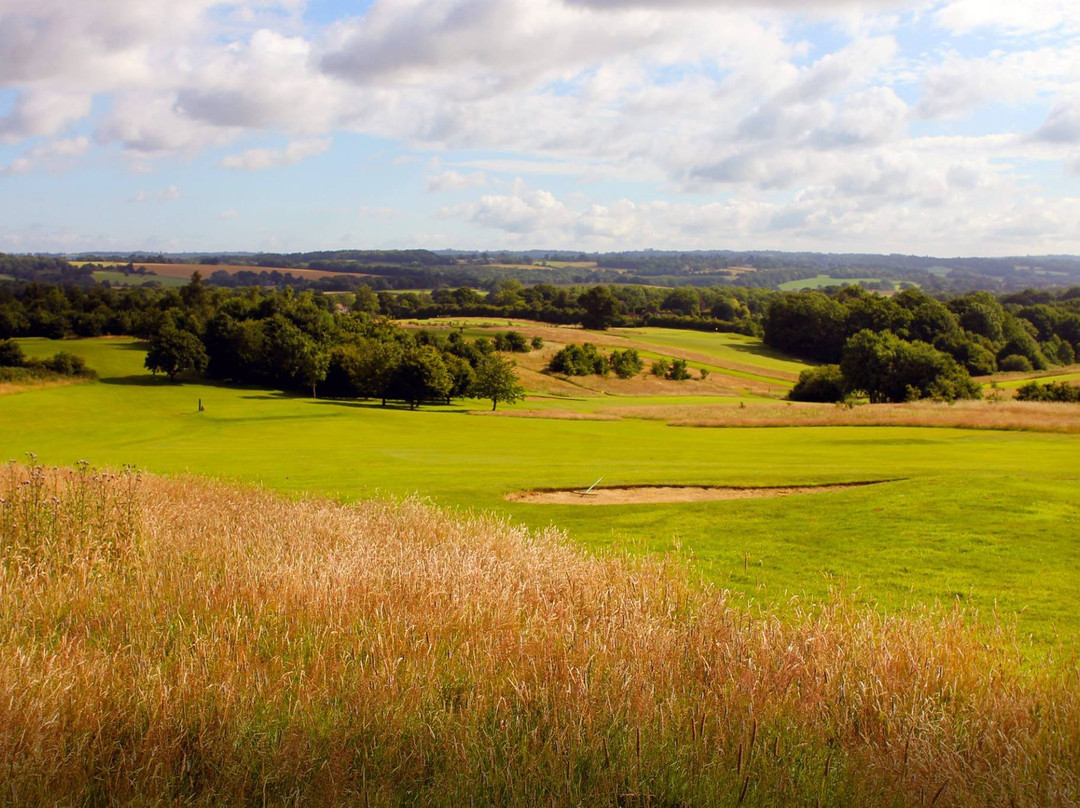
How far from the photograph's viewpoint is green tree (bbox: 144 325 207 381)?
75500 mm

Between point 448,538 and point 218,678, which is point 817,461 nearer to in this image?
point 448,538

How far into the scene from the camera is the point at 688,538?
42.7 ft

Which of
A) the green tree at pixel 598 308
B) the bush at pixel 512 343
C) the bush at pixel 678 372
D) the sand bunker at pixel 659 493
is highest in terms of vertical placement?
the green tree at pixel 598 308

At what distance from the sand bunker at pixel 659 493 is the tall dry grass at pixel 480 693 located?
27.5ft

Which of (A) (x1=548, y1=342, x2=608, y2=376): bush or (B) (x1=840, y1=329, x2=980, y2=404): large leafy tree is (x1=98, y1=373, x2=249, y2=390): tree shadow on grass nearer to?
(A) (x1=548, y1=342, x2=608, y2=376): bush

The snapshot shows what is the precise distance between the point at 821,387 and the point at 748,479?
2752 inches

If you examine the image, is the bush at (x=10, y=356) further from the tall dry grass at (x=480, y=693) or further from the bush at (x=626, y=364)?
the tall dry grass at (x=480, y=693)

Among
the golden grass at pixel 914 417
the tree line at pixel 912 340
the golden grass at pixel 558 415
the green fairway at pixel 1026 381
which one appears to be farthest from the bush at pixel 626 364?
the golden grass at pixel 914 417

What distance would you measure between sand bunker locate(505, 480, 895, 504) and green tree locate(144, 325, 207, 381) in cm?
6742

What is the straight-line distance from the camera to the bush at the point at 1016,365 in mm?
106125

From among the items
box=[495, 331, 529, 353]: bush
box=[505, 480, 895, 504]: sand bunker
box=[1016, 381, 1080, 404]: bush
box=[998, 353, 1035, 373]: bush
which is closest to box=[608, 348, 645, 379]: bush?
box=[495, 331, 529, 353]: bush

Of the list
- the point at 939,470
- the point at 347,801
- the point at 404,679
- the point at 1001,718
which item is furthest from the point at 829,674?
the point at 939,470

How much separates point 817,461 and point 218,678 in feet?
75.1

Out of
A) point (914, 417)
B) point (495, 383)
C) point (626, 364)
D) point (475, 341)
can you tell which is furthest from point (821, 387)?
point (914, 417)
